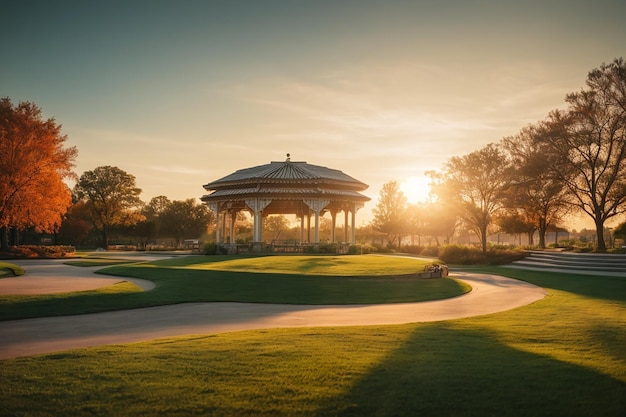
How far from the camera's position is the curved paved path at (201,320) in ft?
32.1

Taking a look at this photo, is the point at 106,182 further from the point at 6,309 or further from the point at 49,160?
the point at 6,309

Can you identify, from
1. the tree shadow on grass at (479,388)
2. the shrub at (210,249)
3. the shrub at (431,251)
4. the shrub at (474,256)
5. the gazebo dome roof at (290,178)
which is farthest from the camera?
the shrub at (431,251)

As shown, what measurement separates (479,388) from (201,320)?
811 cm

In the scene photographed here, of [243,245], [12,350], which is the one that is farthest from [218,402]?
[243,245]

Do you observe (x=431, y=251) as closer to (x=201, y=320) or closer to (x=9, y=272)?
(x=9, y=272)

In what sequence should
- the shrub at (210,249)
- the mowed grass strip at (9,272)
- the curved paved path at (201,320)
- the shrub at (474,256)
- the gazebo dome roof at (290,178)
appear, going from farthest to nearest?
the gazebo dome roof at (290,178), the shrub at (210,249), the shrub at (474,256), the mowed grass strip at (9,272), the curved paved path at (201,320)

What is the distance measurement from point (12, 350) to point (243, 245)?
31780 mm

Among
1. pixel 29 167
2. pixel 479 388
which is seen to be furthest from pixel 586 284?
pixel 29 167

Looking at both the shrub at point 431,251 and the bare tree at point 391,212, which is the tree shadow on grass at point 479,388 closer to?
the shrub at point 431,251

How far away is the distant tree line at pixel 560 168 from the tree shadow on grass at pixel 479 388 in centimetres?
3697

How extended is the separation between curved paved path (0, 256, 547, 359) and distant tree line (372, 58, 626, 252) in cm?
2744

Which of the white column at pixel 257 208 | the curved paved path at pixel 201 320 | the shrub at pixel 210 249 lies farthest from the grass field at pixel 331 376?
the white column at pixel 257 208

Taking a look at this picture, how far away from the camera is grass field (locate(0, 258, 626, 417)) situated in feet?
18.1

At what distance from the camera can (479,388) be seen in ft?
20.0
